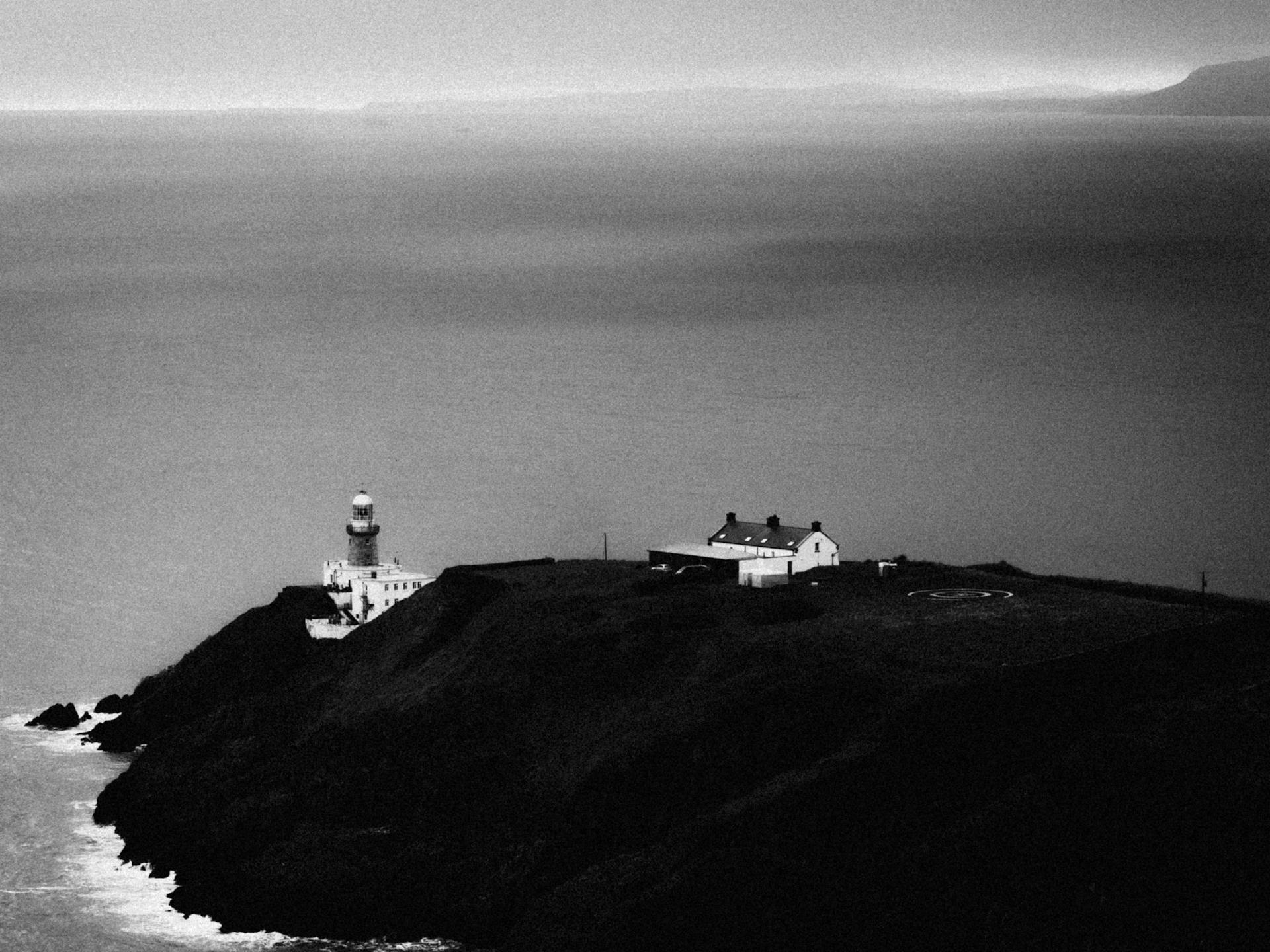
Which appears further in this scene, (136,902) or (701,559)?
(701,559)

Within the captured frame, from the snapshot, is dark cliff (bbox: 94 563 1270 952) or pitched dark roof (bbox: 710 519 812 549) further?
pitched dark roof (bbox: 710 519 812 549)

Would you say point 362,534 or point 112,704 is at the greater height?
point 362,534

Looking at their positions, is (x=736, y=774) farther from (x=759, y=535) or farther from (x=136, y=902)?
(x=759, y=535)

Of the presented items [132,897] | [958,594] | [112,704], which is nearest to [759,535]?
[958,594]

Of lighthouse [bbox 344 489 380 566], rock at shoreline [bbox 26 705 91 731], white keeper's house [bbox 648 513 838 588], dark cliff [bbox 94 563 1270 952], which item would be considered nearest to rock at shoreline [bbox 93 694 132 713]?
rock at shoreline [bbox 26 705 91 731]

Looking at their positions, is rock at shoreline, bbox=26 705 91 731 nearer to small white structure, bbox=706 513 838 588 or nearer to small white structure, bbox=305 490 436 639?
small white structure, bbox=305 490 436 639

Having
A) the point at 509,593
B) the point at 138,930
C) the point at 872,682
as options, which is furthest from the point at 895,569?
the point at 138,930

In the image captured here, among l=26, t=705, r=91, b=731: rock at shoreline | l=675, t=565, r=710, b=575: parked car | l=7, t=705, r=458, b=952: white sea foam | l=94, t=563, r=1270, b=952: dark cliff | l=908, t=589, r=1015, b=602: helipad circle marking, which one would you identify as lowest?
l=7, t=705, r=458, b=952: white sea foam

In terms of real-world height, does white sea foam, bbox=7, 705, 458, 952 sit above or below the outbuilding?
below

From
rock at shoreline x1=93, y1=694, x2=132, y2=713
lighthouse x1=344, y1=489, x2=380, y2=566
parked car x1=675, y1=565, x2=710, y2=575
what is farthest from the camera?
lighthouse x1=344, y1=489, x2=380, y2=566
